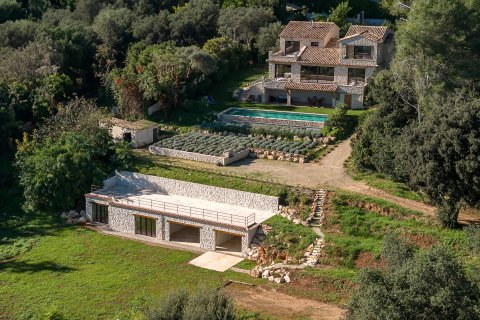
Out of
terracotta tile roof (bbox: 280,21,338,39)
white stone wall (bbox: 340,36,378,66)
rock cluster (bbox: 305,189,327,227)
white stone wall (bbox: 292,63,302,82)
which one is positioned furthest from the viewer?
terracotta tile roof (bbox: 280,21,338,39)

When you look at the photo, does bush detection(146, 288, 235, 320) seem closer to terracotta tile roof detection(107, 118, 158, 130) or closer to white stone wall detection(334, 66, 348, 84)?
terracotta tile roof detection(107, 118, 158, 130)

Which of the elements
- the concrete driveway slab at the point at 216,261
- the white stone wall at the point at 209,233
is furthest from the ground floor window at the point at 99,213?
the concrete driveway slab at the point at 216,261

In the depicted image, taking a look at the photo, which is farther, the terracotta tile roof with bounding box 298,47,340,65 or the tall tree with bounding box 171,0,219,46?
the tall tree with bounding box 171,0,219,46

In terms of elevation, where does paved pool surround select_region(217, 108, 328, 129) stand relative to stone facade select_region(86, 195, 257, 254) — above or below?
above

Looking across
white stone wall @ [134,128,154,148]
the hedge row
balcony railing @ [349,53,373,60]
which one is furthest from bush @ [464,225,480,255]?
Answer: white stone wall @ [134,128,154,148]

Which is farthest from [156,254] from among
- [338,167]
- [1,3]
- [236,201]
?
[1,3]

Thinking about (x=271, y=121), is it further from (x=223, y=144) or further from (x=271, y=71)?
(x=271, y=71)
